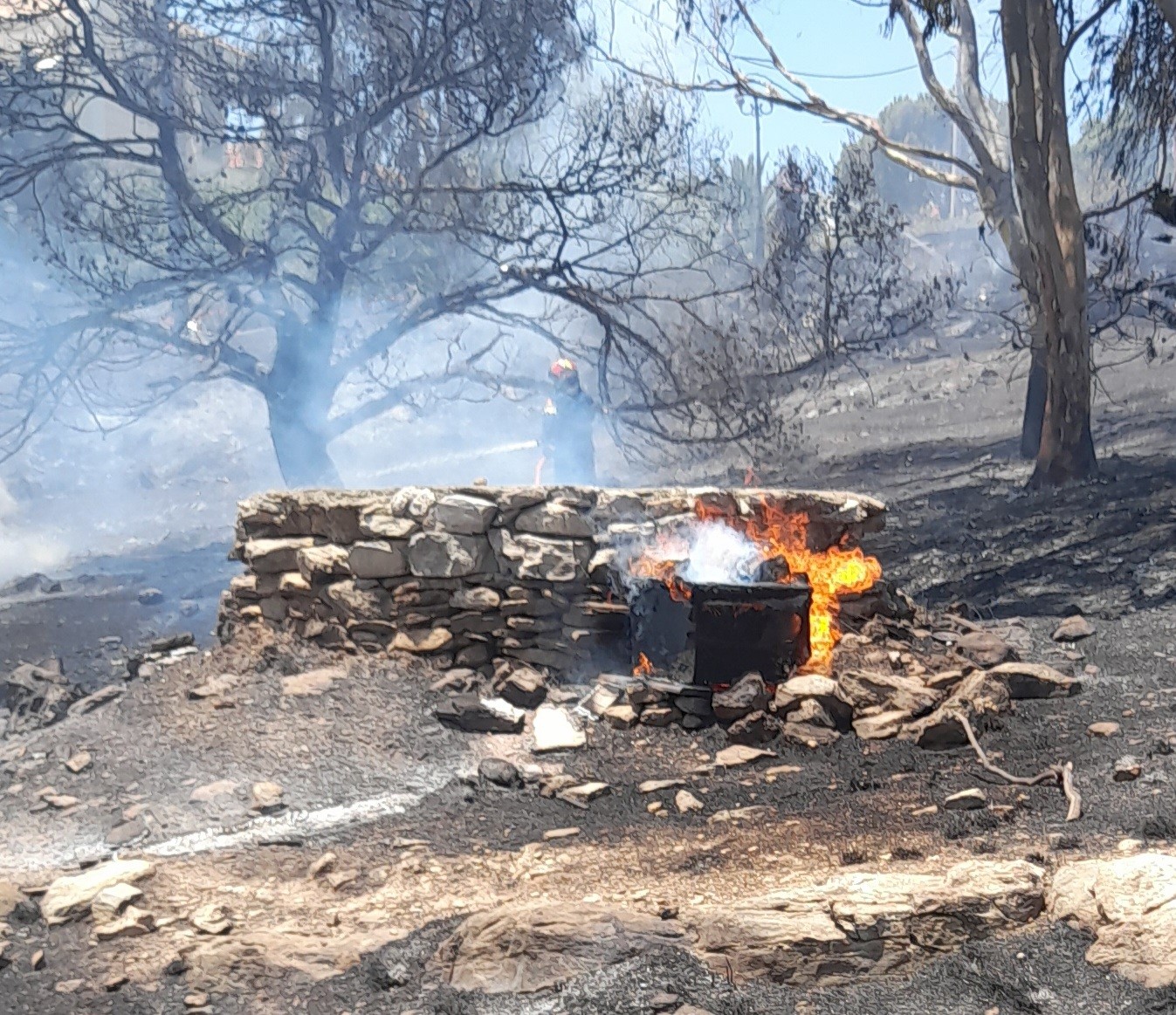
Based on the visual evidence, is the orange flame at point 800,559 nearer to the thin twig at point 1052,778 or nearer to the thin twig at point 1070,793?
the thin twig at point 1052,778

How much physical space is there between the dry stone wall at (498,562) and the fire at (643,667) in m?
0.10

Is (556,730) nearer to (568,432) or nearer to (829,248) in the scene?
(568,432)

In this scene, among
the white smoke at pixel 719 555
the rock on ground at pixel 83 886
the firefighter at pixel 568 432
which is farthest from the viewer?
the firefighter at pixel 568 432

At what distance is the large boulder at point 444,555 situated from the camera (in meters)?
6.29

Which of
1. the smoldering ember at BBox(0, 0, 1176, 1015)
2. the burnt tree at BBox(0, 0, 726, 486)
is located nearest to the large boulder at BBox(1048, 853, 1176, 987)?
the smoldering ember at BBox(0, 0, 1176, 1015)

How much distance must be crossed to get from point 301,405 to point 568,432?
2.94 metres

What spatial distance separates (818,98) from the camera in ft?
39.6

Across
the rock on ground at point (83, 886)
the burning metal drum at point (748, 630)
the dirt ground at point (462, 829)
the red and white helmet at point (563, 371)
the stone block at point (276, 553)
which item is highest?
the red and white helmet at point (563, 371)

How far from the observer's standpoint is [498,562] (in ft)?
20.9

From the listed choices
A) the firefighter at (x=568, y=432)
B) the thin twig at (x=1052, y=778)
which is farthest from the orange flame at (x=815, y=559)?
the firefighter at (x=568, y=432)

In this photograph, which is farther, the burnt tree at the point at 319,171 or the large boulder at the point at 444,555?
the burnt tree at the point at 319,171

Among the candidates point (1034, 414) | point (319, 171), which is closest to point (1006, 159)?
point (1034, 414)

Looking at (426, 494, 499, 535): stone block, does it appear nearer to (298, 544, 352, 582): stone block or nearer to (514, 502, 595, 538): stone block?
(514, 502, 595, 538): stone block

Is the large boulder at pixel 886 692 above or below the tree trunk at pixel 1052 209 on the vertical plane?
below
